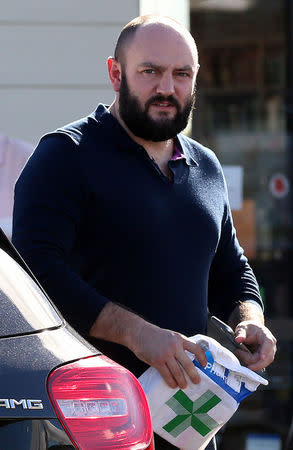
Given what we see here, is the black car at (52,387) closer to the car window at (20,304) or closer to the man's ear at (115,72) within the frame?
the car window at (20,304)

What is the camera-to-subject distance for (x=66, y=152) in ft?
10.3

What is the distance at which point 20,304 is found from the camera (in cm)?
226

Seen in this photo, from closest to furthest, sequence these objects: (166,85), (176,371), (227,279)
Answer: (176,371) → (166,85) → (227,279)

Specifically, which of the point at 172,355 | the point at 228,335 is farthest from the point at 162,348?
the point at 228,335

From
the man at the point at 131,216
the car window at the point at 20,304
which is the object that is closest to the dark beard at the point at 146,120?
the man at the point at 131,216

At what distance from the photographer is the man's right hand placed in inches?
115

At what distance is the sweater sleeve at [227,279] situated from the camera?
11.6 feet

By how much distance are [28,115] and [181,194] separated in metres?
2.96

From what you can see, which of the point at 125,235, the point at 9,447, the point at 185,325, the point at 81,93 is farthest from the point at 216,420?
the point at 81,93

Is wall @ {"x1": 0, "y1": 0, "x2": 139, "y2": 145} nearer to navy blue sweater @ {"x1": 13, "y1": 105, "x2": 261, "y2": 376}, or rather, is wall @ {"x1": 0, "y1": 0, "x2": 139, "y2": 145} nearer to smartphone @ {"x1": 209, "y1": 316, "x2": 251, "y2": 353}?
navy blue sweater @ {"x1": 13, "y1": 105, "x2": 261, "y2": 376}

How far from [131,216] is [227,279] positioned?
0.55m

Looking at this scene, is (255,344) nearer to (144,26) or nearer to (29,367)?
(144,26)

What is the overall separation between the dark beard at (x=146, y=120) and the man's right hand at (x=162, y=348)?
1.83ft

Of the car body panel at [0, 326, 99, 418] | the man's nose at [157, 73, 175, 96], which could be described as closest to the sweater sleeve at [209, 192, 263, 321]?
the man's nose at [157, 73, 175, 96]
